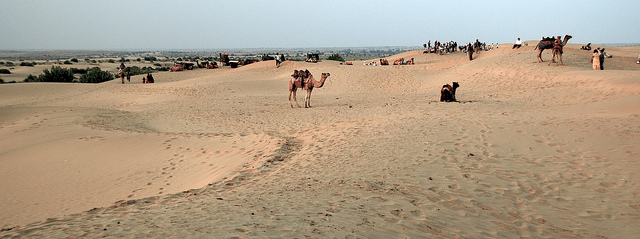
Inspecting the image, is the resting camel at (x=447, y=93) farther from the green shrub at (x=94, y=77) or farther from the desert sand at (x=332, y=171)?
the green shrub at (x=94, y=77)

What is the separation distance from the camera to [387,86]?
26500mm

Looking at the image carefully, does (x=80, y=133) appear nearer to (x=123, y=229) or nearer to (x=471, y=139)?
(x=123, y=229)

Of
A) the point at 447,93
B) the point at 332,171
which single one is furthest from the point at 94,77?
the point at 332,171

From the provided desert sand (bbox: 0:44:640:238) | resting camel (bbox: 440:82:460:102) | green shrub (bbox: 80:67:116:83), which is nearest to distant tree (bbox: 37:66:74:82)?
green shrub (bbox: 80:67:116:83)

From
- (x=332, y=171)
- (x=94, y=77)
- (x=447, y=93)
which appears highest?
(x=94, y=77)

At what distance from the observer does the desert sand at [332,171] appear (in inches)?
193

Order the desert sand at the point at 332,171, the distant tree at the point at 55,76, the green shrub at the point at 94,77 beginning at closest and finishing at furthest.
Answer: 1. the desert sand at the point at 332,171
2. the distant tree at the point at 55,76
3. the green shrub at the point at 94,77

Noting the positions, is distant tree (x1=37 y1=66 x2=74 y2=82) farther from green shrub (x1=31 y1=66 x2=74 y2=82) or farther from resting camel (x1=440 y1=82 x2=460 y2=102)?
resting camel (x1=440 y1=82 x2=460 y2=102)

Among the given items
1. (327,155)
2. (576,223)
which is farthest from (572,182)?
(327,155)

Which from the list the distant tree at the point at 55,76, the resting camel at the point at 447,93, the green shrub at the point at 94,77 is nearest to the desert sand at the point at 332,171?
the resting camel at the point at 447,93

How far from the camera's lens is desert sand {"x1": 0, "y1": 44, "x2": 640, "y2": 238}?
4906 millimetres

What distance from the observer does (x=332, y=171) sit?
7.55 meters

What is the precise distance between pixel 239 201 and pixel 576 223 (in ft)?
14.4

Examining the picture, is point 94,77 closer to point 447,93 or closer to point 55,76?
point 55,76
